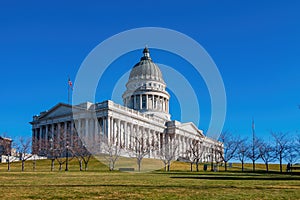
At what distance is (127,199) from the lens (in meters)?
15.4

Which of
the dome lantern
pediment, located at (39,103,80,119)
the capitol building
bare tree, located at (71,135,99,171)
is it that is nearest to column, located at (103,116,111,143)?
the capitol building

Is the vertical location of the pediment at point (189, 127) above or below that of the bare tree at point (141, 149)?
above

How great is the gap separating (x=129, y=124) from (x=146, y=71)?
1705 inches

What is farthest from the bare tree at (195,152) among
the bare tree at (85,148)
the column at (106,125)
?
the column at (106,125)

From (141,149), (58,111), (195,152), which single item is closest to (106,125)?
(58,111)

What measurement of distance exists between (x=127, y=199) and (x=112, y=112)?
270 ft

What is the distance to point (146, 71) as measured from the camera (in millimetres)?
143500

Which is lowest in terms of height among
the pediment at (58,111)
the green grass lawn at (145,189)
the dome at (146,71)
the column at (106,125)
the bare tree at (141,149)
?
the green grass lawn at (145,189)

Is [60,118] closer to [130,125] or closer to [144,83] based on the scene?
[130,125]

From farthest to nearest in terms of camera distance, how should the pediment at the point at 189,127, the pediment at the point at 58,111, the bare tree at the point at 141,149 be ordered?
1. the pediment at the point at 189,127
2. the pediment at the point at 58,111
3. the bare tree at the point at 141,149

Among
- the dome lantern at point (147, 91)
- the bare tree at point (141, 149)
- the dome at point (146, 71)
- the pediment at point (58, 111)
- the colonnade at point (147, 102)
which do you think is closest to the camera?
the bare tree at point (141, 149)

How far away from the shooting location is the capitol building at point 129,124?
87812 millimetres

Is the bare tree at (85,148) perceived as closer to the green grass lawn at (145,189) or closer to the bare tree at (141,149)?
the bare tree at (141,149)

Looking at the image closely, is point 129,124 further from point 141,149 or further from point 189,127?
point 141,149
